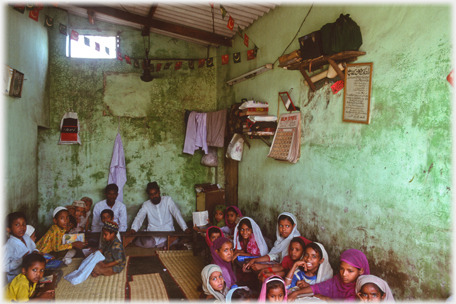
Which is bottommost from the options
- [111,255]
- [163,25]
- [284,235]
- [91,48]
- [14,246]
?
[111,255]

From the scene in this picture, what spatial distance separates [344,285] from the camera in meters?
3.00

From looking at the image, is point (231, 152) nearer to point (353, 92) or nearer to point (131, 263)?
point (131, 263)

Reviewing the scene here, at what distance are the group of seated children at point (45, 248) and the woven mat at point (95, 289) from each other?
15cm

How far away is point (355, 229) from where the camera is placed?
3.30 metres

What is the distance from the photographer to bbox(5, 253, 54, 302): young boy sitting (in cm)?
316

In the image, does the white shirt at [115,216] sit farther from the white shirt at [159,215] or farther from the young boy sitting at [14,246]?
the young boy sitting at [14,246]

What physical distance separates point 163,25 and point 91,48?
5.85 ft

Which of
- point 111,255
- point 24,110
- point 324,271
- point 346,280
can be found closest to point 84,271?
point 111,255

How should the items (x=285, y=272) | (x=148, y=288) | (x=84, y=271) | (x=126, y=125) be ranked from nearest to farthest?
1. (x=285, y=272)
2. (x=148, y=288)
3. (x=84, y=271)
4. (x=126, y=125)

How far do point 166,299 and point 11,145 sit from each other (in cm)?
308

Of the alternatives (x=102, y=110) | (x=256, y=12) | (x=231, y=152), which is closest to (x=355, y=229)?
(x=231, y=152)

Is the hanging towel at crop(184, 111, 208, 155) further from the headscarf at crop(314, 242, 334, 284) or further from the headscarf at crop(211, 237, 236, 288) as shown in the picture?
the headscarf at crop(314, 242, 334, 284)

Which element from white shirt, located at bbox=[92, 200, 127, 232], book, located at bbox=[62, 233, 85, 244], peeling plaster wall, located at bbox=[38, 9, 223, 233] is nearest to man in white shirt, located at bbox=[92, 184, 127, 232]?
white shirt, located at bbox=[92, 200, 127, 232]

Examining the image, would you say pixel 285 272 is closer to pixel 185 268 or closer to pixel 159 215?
pixel 185 268
